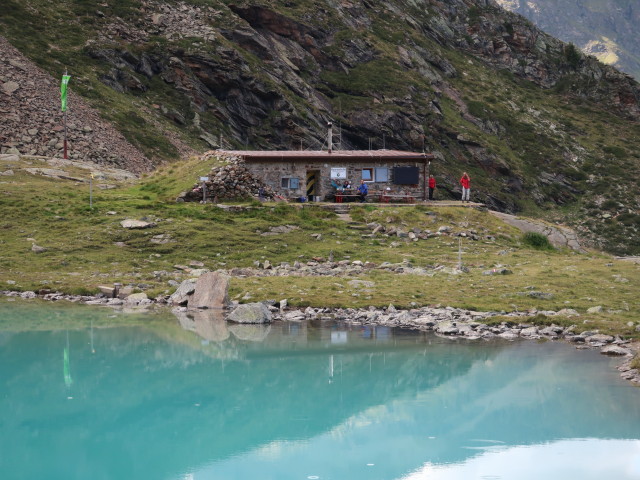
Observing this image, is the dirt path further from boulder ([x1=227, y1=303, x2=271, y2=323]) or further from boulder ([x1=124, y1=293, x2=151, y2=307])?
boulder ([x1=124, y1=293, x2=151, y2=307])

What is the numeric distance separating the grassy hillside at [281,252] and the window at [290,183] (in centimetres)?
480

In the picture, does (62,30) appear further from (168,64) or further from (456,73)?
(456,73)

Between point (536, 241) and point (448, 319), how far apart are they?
23408 mm

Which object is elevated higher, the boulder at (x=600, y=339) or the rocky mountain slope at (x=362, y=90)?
the rocky mountain slope at (x=362, y=90)

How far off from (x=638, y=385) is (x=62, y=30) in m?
90.3

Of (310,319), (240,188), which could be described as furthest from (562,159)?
(310,319)

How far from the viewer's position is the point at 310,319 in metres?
30.9

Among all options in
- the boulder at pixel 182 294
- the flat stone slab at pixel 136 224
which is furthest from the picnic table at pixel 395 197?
the boulder at pixel 182 294

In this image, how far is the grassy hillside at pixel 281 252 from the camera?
33441 mm

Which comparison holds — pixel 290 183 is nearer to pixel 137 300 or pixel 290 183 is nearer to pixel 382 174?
pixel 382 174

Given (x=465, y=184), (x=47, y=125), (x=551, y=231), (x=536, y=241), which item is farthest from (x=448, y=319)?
(x=47, y=125)

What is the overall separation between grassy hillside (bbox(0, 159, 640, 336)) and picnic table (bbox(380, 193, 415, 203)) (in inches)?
181

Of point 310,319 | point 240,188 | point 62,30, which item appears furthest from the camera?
point 62,30

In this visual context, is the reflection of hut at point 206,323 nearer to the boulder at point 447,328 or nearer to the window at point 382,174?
the boulder at point 447,328
